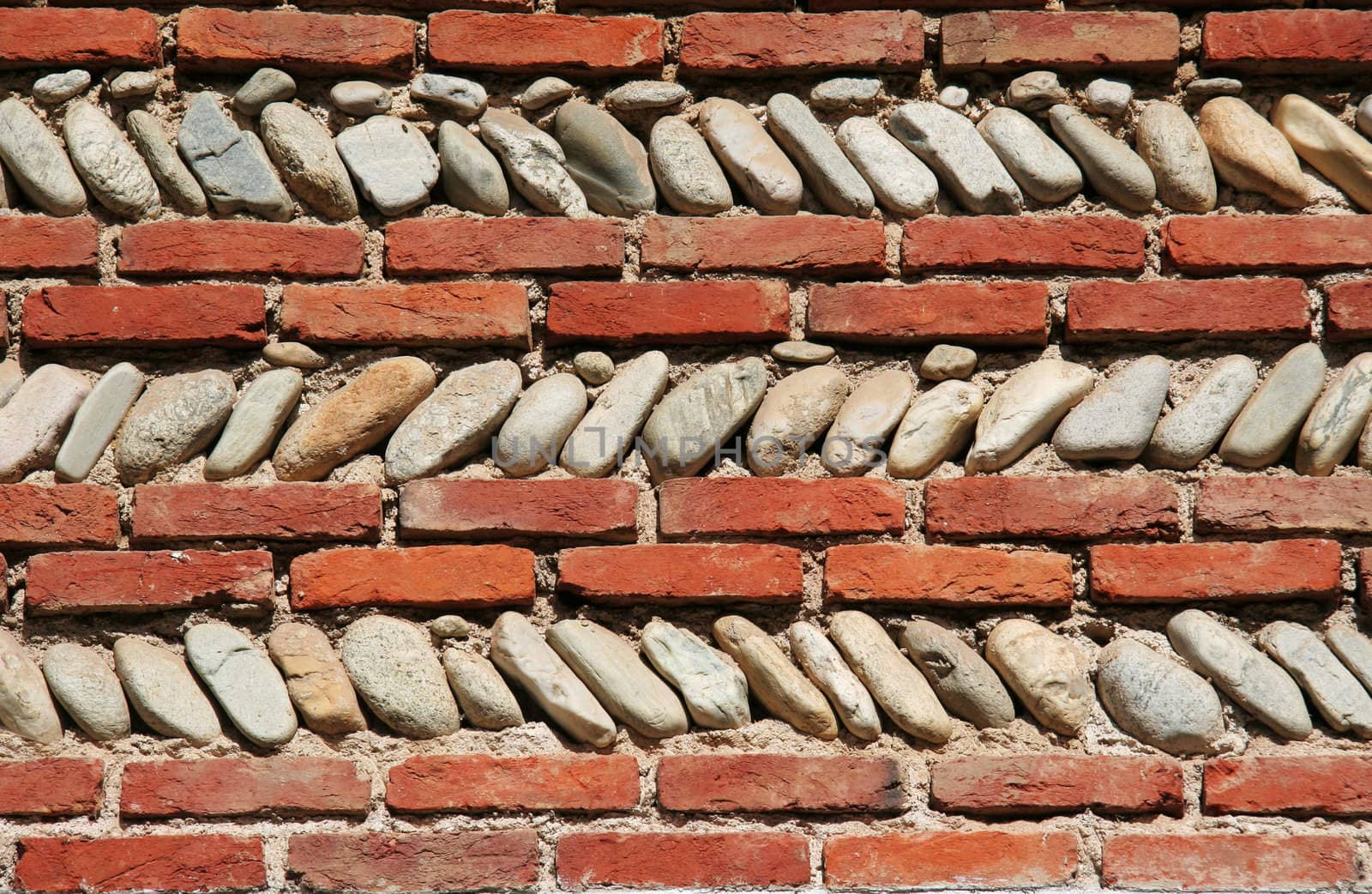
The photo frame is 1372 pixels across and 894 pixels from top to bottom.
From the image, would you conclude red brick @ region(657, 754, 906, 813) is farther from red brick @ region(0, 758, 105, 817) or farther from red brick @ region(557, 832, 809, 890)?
red brick @ region(0, 758, 105, 817)

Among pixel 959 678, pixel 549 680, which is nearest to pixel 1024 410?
pixel 959 678

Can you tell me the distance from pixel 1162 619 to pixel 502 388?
880 mm

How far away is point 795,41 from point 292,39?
2.20 feet

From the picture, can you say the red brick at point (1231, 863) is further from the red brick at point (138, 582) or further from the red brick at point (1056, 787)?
the red brick at point (138, 582)

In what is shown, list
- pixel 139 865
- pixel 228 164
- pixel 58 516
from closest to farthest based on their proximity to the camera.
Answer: pixel 139 865
pixel 58 516
pixel 228 164

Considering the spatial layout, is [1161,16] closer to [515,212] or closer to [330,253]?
[515,212]

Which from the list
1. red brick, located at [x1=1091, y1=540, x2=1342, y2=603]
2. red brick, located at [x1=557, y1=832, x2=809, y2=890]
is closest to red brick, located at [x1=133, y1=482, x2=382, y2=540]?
red brick, located at [x1=557, y1=832, x2=809, y2=890]

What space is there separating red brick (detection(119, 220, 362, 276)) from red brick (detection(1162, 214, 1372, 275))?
1.09 meters

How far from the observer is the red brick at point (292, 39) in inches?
67.2

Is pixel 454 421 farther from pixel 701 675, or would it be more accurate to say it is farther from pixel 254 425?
pixel 701 675

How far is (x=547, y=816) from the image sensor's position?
1.52m

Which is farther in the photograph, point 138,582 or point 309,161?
point 309,161

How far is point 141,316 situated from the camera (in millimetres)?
1638

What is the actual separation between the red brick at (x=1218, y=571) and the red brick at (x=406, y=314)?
80 centimetres
